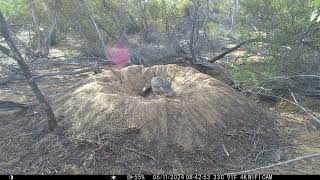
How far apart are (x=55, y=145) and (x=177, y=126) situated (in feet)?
Answer: 5.17

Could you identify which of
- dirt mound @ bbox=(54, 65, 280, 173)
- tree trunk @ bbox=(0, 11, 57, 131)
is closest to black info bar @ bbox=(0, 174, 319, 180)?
dirt mound @ bbox=(54, 65, 280, 173)

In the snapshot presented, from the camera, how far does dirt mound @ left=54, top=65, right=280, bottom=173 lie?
16.1ft

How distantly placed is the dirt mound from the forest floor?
0.19 m

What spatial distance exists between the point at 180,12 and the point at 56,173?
272 inches

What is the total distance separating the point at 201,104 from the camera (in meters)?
5.64

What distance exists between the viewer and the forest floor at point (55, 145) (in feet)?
15.8

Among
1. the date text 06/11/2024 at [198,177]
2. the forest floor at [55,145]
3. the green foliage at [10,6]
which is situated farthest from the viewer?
the green foliage at [10,6]

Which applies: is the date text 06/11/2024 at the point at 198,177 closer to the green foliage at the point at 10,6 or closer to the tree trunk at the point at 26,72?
the tree trunk at the point at 26,72

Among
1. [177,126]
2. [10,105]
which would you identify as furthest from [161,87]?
[10,105]

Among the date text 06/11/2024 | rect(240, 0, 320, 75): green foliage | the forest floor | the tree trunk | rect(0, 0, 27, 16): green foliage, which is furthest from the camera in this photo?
rect(0, 0, 27, 16): green foliage

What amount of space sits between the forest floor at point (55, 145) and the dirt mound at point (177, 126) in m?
0.19

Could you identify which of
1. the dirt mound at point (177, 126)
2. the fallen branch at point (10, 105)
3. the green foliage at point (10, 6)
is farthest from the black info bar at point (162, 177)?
the green foliage at point (10, 6)

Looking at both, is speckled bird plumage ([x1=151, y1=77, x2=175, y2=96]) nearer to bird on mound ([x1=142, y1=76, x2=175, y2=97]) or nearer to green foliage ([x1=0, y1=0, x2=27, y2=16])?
bird on mound ([x1=142, y1=76, x2=175, y2=97])

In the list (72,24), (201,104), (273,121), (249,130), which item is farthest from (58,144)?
(72,24)
